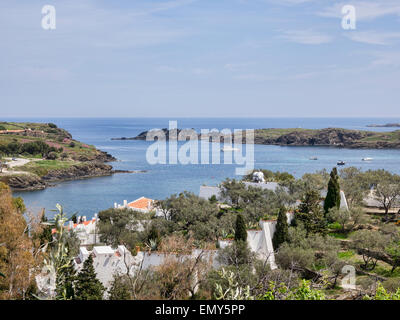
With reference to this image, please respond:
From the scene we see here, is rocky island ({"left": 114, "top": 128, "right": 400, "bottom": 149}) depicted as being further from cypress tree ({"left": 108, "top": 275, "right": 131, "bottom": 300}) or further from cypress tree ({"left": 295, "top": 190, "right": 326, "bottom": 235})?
cypress tree ({"left": 108, "top": 275, "right": 131, "bottom": 300})

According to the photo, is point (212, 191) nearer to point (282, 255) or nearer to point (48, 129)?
point (282, 255)

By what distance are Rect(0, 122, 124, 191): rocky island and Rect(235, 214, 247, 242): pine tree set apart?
47.3 m

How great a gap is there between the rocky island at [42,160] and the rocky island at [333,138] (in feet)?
155

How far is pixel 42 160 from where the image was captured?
234 feet

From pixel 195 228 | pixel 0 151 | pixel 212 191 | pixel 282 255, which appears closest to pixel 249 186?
pixel 212 191

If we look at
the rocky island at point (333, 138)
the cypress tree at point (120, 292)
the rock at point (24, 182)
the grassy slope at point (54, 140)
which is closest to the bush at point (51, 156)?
the grassy slope at point (54, 140)

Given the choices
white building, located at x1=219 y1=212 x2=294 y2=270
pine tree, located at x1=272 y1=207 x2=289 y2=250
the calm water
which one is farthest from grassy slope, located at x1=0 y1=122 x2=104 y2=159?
pine tree, located at x1=272 y1=207 x2=289 y2=250

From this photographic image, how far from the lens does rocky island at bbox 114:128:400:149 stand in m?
111

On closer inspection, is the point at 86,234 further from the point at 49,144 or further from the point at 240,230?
the point at 49,144

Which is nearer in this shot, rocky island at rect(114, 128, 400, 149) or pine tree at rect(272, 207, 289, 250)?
pine tree at rect(272, 207, 289, 250)

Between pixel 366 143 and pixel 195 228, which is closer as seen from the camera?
pixel 195 228

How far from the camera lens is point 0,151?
7281 centimetres

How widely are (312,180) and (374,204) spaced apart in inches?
195

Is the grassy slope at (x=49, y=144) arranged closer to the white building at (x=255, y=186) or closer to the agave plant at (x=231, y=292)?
Result: the white building at (x=255, y=186)
